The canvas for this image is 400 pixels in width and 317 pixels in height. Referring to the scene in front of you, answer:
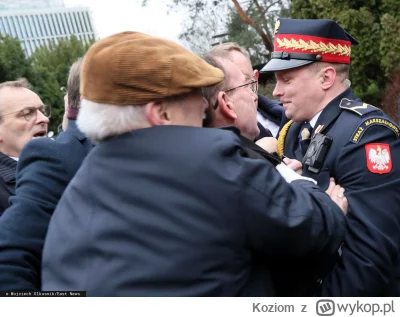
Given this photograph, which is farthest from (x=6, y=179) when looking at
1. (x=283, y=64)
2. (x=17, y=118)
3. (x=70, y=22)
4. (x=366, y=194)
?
(x=70, y=22)

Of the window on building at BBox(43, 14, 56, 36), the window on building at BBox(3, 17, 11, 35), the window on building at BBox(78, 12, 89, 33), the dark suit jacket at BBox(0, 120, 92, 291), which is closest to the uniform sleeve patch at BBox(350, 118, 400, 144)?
the dark suit jacket at BBox(0, 120, 92, 291)

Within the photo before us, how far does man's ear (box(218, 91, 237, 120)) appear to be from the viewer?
2.32 metres

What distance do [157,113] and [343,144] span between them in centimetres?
96

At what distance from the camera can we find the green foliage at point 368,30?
19844 millimetres

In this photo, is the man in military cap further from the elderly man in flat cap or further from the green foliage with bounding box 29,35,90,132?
the green foliage with bounding box 29,35,90,132

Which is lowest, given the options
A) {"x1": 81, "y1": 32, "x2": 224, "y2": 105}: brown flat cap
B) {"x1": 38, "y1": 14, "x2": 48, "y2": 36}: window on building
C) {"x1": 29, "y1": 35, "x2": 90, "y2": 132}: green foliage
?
{"x1": 38, "y1": 14, "x2": 48, "y2": 36}: window on building

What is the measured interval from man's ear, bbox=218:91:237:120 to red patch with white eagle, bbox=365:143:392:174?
0.57 meters

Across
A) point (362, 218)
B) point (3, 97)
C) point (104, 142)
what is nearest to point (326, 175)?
point (362, 218)

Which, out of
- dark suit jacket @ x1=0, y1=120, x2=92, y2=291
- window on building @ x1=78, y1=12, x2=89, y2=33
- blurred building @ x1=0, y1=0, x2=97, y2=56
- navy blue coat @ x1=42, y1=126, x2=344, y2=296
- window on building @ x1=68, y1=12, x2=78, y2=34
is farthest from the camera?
window on building @ x1=78, y1=12, x2=89, y2=33

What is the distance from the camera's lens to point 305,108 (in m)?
2.94

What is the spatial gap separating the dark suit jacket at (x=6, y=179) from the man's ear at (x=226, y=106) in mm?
1496

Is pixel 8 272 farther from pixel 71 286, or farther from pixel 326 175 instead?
pixel 326 175

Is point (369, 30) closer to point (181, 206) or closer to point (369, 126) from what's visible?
point (369, 126)

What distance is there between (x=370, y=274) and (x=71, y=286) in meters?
1.08
